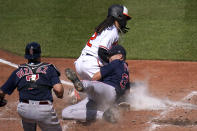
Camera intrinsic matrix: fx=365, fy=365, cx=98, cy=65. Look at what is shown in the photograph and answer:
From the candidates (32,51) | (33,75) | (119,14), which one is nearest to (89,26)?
(119,14)

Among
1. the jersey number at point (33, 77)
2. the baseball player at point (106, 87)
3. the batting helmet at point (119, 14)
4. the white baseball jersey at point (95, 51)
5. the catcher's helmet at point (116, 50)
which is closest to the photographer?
the jersey number at point (33, 77)

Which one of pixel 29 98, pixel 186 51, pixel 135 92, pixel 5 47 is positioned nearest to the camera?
pixel 29 98

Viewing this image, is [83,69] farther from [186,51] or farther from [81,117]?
[186,51]

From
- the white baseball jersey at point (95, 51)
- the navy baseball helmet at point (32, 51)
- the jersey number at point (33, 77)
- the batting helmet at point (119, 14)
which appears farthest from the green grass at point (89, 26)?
the jersey number at point (33, 77)

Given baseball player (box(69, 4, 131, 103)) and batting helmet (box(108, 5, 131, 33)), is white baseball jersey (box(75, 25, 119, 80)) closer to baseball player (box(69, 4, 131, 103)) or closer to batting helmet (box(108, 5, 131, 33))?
baseball player (box(69, 4, 131, 103))

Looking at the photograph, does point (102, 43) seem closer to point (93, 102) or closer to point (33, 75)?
point (93, 102)

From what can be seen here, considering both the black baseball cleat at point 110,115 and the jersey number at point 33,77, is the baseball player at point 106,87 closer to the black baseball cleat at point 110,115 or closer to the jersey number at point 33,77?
the black baseball cleat at point 110,115

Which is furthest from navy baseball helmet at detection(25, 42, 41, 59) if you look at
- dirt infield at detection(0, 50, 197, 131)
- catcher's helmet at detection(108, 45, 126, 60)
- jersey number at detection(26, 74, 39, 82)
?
dirt infield at detection(0, 50, 197, 131)

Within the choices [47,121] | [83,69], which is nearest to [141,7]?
[83,69]
